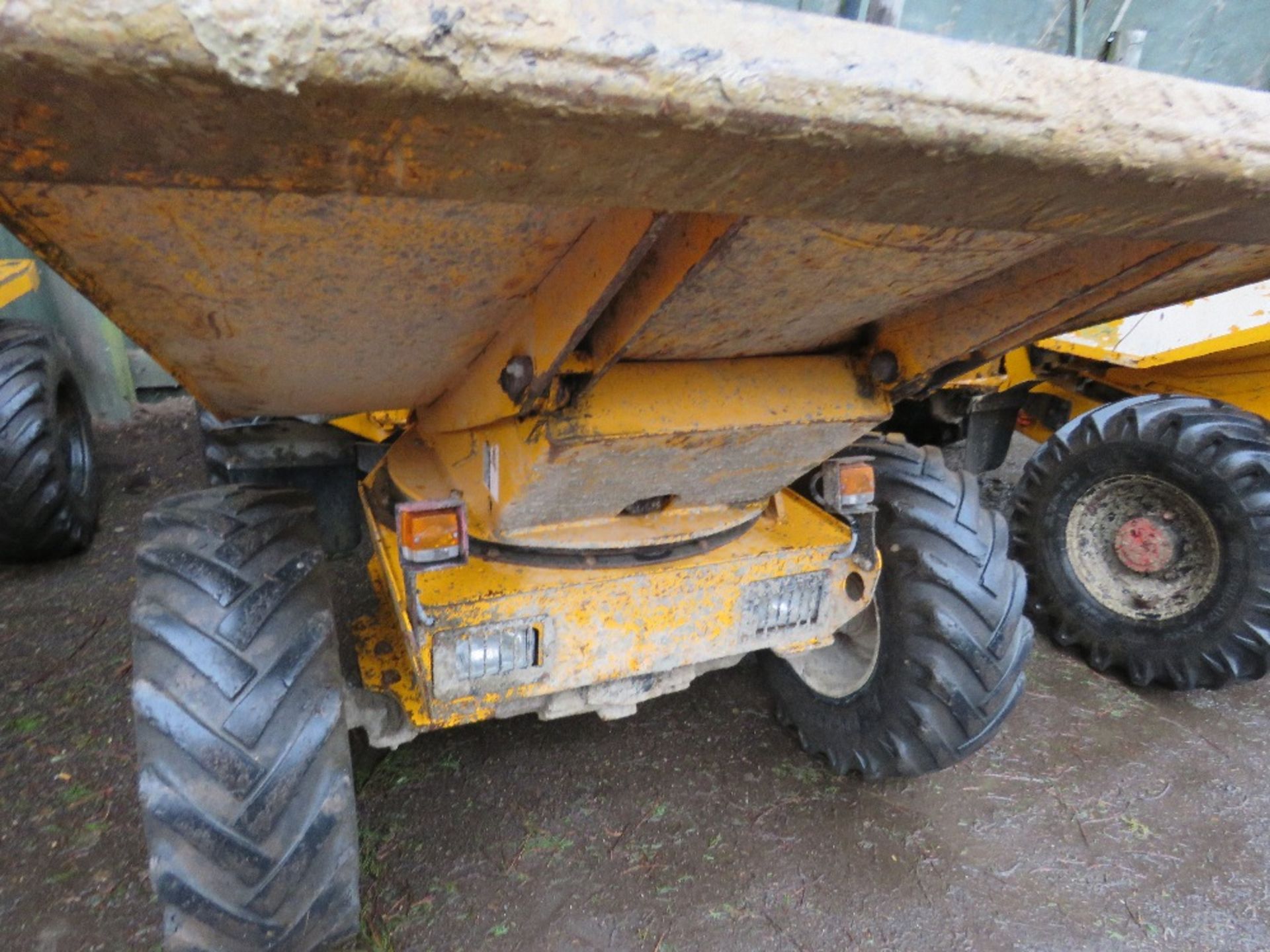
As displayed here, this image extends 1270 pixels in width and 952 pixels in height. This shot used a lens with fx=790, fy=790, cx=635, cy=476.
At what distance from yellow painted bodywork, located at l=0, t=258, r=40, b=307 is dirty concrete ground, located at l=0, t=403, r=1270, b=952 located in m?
1.97

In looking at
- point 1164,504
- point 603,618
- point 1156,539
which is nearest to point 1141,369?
point 1164,504

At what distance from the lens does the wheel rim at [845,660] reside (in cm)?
264

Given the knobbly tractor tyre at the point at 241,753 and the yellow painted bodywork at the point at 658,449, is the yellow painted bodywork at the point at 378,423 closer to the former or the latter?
the yellow painted bodywork at the point at 658,449

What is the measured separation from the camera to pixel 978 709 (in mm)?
2342

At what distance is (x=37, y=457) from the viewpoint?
375cm

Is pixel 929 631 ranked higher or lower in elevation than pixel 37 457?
higher

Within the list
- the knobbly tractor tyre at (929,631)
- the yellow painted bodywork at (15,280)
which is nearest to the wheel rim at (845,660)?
the knobbly tractor tyre at (929,631)

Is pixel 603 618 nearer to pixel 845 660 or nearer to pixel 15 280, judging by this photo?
pixel 845 660

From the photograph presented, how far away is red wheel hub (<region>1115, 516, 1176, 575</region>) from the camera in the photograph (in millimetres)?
3479

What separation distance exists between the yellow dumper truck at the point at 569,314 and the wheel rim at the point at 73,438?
2.84 m

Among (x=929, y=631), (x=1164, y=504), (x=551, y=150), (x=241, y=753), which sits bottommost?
(x=1164, y=504)

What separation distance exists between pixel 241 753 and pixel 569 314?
3.83 ft

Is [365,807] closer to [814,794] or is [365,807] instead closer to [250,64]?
[814,794]

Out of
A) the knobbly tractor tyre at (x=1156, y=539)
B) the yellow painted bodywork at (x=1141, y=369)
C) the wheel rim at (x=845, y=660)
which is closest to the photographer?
the wheel rim at (x=845, y=660)
